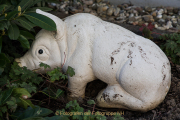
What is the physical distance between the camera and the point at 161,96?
97.0 inches

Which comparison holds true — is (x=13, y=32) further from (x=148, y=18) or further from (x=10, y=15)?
(x=148, y=18)

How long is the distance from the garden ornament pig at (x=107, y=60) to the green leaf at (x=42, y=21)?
0.33ft

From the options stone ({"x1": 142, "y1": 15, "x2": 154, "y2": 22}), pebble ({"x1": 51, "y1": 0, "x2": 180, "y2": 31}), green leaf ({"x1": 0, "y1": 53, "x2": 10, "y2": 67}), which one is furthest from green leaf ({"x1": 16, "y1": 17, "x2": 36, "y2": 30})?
stone ({"x1": 142, "y1": 15, "x2": 154, "y2": 22})

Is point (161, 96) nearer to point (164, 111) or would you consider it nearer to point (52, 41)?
point (164, 111)

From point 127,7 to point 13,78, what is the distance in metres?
3.37

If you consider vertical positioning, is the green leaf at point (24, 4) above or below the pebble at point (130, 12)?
above

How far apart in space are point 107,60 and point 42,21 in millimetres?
849

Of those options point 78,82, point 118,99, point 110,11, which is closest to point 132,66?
point 118,99

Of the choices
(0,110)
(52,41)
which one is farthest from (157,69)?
(0,110)

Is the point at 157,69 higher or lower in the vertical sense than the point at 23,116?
higher

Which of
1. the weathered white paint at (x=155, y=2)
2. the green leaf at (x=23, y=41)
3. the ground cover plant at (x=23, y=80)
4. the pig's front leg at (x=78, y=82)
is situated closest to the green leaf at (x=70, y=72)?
the ground cover plant at (x=23, y=80)

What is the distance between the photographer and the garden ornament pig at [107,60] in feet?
7.84

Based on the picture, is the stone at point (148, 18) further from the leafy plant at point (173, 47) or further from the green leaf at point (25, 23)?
the green leaf at point (25, 23)

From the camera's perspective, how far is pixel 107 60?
246cm
